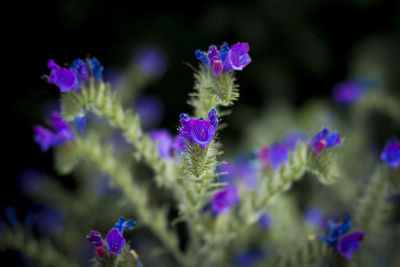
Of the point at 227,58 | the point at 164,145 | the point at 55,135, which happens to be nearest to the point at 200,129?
the point at 227,58

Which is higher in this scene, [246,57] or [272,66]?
[272,66]

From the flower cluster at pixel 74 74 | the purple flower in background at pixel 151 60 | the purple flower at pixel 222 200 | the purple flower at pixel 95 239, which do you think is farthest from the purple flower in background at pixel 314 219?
the purple flower in background at pixel 151 60

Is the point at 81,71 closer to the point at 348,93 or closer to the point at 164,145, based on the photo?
the point at 164,145

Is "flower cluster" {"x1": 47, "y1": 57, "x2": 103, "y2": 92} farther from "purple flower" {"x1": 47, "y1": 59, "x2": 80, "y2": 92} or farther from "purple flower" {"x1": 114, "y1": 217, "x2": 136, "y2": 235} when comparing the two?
"purple flower" {"x1": 114, "y1": 217, "x2": 136, "y2": 235}

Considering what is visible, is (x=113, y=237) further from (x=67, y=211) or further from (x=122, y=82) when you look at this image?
(x=122, y=82)

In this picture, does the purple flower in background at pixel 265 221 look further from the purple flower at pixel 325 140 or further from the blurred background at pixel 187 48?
the blurred background at pixel 187 48

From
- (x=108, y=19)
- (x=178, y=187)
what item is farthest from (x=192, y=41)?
(x=178, y=187)

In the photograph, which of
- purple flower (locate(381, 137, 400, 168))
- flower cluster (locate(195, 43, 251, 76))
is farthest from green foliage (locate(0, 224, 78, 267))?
purple flower (locate(381, 137, 400, 168))
